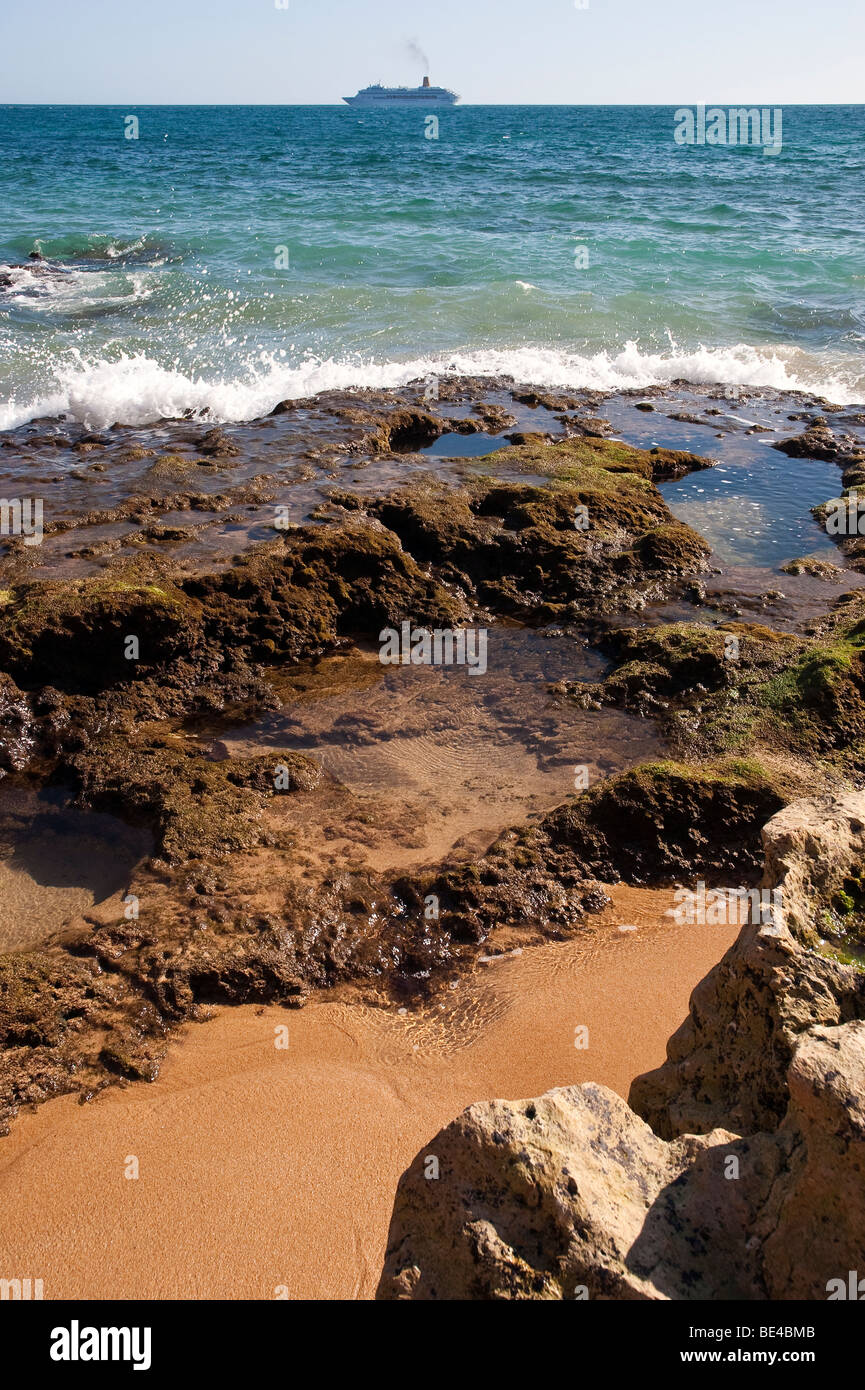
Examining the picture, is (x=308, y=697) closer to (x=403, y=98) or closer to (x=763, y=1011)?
(x=763, y=1011)

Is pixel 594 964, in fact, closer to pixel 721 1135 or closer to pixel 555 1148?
pixel 721 1135

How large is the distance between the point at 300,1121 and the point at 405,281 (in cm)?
1850

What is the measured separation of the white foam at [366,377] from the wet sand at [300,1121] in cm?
992

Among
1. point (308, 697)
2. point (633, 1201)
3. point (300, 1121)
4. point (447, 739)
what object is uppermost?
point (308, 697)

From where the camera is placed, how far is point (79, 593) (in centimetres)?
681

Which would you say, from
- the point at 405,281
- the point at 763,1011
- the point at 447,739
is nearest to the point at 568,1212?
the point at 763,1011

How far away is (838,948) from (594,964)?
1.58 meters

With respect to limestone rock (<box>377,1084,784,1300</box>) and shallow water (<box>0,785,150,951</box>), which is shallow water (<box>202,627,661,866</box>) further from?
limestone rock (<box>377,1084,784,1300</box>)

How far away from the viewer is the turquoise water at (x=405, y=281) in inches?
569

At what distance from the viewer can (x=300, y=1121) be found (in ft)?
12.4

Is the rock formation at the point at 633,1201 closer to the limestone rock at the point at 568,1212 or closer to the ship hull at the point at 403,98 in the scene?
the limestone rock at the point at 568,1212

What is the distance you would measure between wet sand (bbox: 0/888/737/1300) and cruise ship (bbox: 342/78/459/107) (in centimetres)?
12259

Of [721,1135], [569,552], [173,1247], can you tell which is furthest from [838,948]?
[569,552]

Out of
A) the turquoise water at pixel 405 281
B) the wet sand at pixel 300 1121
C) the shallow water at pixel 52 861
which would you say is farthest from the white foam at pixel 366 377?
the wet sand at pixel 300 1121
